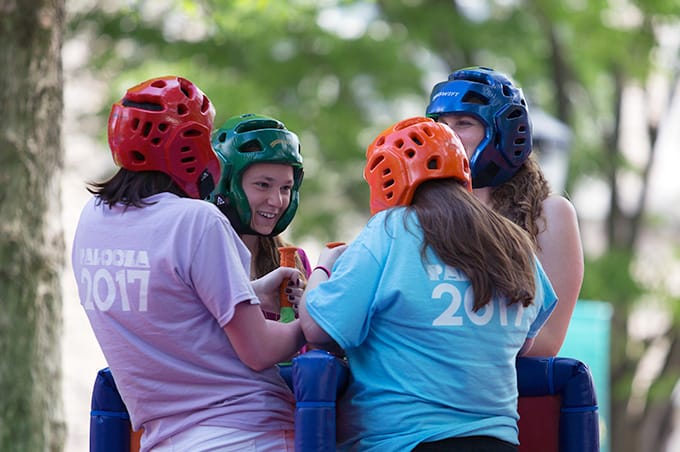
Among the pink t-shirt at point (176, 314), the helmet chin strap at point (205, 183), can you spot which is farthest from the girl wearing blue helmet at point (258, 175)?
the pink t-shirt at point (176, 314)

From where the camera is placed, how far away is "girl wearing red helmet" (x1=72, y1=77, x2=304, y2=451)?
3412mm

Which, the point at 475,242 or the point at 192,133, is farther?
the point at 192,133

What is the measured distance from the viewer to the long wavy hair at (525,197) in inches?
169

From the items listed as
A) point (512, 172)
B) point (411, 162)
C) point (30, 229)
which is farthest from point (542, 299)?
point (30, 229)

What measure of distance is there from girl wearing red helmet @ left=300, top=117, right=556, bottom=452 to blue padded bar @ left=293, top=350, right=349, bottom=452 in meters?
0.09

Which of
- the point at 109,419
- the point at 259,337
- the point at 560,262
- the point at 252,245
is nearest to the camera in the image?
the point at 259,337

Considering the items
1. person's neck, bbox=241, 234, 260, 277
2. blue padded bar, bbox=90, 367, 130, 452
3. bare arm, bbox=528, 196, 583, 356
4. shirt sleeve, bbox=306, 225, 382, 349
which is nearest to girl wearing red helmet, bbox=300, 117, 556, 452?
shirt sleeve, bbox=306, 225, 382, 349

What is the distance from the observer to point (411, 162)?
3.53m

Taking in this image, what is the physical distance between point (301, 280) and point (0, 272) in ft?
11.9

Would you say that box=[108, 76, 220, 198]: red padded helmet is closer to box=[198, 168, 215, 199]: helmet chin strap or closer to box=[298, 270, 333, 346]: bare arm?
box=[198, 168, 215, 199]: helmet chin strap

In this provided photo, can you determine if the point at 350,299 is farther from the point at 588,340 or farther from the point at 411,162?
the point at 588,340

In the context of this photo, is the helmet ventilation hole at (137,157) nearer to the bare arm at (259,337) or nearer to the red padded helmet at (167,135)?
the red padded helmet at (167,135)

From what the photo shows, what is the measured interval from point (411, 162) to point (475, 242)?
357 mm

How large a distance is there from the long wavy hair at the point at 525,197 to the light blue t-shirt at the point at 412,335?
3.02 ft
